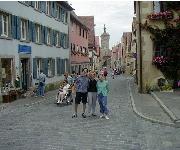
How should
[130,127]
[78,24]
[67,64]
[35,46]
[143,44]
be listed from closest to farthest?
[130,127]
[143,44]
[35,46]
[67,64]
[78,24]

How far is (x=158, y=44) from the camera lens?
26062 millimetres

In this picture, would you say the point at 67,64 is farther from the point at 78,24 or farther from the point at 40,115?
the point at 40,115

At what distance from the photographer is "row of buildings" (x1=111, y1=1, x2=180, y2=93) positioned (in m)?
25.4

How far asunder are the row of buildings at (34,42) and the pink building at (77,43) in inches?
4.4

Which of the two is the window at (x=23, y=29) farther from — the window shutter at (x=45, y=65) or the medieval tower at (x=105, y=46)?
the medieval tower at (x=105, y=46)

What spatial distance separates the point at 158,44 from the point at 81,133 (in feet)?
49.3

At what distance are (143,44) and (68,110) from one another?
9.79 meters

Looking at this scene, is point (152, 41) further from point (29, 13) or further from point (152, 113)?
point (152, 113)

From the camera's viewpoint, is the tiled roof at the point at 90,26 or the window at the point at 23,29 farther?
the tiled roof at the point at 90,26

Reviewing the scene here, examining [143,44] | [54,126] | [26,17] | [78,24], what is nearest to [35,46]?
[26,17]

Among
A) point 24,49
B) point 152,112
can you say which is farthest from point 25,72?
point 152,112

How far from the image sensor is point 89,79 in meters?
15.8

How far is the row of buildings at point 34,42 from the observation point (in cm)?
2349

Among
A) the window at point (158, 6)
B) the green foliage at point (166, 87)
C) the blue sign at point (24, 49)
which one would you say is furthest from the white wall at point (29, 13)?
the green foliage at point (166, 87)
